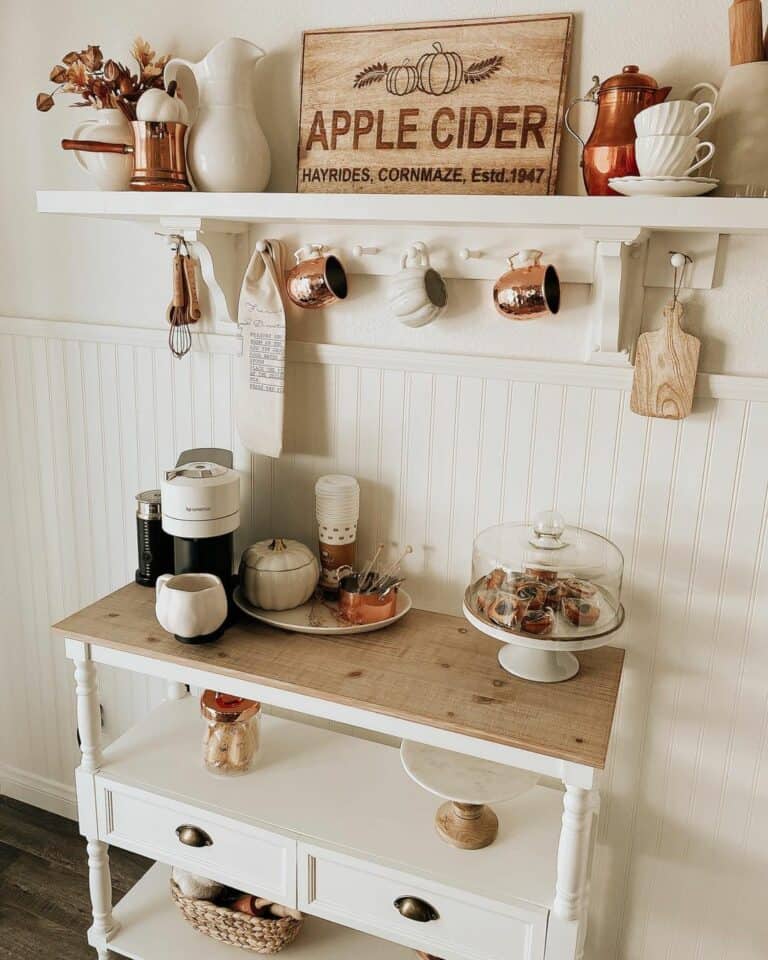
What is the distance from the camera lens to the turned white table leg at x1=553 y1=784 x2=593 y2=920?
1260mm

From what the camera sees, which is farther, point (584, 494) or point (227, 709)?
point (227, 709)

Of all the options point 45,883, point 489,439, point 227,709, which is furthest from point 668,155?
point 45,883

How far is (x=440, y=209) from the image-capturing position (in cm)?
124

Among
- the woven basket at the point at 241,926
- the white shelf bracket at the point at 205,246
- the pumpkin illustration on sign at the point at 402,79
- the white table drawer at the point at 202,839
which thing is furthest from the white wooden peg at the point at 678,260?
the woven basket at the point at 241,926

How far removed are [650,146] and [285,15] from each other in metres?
0.75

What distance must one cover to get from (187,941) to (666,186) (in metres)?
1.64

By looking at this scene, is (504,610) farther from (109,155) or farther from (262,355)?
(109,155)

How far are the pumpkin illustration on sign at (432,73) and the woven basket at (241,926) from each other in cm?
155

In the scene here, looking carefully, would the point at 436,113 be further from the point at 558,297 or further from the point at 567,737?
the point at 567,737

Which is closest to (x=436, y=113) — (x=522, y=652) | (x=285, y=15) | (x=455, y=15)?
(x=455, y=15)

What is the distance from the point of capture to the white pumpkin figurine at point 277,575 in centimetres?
155

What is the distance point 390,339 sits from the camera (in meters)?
1.58

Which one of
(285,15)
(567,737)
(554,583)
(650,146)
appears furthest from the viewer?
(285,15)

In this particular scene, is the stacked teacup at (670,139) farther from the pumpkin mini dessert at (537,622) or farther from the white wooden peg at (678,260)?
the pumpkin mini dessert at (537,622)
